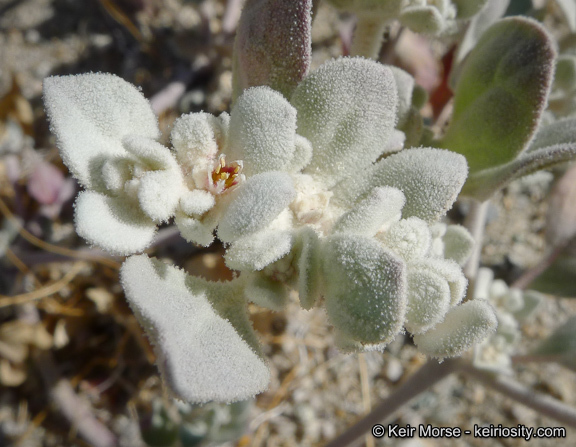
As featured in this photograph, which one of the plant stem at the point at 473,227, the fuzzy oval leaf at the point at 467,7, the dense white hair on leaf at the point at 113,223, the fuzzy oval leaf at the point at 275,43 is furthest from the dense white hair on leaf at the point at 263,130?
the plant stem at the point at 473,227

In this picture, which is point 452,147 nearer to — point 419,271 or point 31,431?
point 419,271

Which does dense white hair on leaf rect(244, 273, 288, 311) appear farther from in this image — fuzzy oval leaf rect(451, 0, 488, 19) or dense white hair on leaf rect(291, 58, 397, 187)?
fuzzy oval leaf rect(451, 0, 488, 19)

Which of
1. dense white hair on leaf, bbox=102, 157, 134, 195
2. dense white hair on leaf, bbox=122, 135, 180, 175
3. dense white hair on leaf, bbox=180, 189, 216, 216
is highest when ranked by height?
dense white hair on leaf, bbox=122, 135, 180, 175

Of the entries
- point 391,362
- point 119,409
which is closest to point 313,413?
point 391,362

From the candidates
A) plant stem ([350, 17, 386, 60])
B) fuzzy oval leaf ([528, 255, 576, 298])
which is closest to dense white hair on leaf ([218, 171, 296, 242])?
plant stem ([350, 17, 386, 60])

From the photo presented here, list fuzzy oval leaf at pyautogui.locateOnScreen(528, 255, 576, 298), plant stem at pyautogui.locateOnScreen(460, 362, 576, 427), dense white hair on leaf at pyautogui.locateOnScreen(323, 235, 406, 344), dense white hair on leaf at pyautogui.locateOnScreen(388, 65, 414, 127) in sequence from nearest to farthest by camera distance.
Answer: dense white hair on leaf at pyautogui.locateOnScreen(323, 235, 406, 344) → dense white hair on leaf at pyautogui.locateOnScreen(388, 65, 414, 127) → plant stem at pyautogui.locateOnScreen(460, 362, 576, 427) → fuzzy oval leaf at pyautogui.locateOnScreen(528, 255, 576, 298)

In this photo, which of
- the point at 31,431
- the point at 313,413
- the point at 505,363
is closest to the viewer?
the point at 505,363

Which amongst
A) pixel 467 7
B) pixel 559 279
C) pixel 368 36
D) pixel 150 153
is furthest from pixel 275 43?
pixel 559 279
